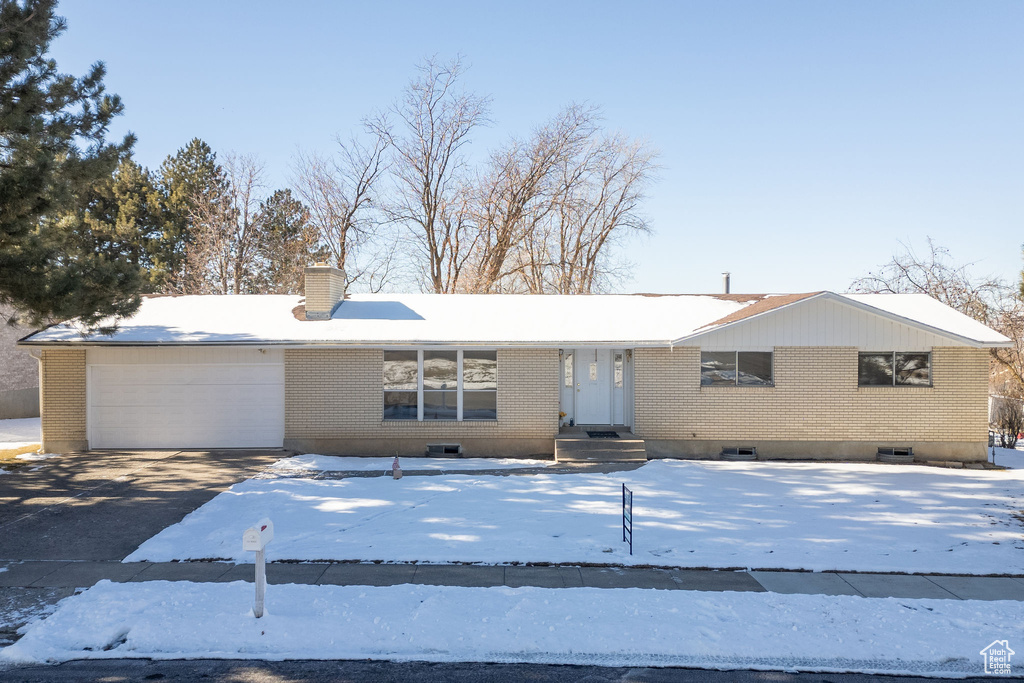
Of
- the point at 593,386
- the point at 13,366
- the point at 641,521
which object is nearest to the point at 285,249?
the point at 13,366

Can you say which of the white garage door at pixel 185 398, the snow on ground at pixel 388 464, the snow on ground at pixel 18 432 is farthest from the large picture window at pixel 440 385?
the snow on ground at pixel 18 432

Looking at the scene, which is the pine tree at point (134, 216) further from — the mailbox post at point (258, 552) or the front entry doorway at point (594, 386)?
the mailbox post at point (258, 552)

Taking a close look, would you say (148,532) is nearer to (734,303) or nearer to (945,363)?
(734,303)

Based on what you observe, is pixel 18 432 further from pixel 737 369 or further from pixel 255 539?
pixel 737 369

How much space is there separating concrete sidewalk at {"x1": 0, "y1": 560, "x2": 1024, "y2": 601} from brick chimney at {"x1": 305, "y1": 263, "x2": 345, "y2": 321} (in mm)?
8903

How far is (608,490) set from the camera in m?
11.6

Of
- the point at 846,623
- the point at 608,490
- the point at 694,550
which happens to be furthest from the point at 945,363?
the point at 846,623

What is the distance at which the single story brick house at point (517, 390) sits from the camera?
49.4 feet

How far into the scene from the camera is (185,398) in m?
15.3

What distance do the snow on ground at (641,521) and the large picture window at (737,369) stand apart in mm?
2720

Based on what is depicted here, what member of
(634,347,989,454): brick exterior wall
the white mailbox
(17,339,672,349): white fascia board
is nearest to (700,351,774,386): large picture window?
(634,347,989,454): brick exterior wall

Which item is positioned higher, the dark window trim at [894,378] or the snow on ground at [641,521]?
the dark window trim at [894,378]

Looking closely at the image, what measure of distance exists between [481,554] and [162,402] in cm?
1078

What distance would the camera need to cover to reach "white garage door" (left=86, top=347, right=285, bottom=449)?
15219 millimetres
